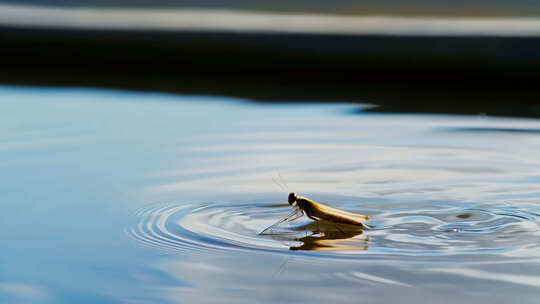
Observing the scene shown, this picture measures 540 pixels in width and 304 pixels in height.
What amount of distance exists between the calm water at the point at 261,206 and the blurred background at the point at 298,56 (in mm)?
435

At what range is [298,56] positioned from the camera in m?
2.58

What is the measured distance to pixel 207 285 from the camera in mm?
791

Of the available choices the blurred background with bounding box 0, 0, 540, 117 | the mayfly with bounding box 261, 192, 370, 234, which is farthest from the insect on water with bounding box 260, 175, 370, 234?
the blurred background with bounding box 0, 0, 540, 117

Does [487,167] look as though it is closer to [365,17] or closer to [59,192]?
[59,192]

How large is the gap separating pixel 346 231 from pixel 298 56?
168 cm

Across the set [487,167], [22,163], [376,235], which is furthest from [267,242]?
[22,163]

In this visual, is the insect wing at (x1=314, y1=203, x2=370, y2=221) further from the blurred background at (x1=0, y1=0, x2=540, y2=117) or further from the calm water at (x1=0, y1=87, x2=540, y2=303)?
the blurred background at (x1=0, y1=0, x2=540, y2=117)

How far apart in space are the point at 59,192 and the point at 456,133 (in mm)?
796

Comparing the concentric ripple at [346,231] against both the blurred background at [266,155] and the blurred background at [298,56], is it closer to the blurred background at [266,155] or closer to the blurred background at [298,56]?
the blurred background at [266,155]

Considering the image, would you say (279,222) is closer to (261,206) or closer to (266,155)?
(261,206)

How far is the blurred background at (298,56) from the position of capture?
227cm

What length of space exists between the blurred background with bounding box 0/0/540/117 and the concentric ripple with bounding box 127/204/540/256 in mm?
921

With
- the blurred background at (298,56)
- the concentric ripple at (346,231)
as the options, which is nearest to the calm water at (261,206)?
the concentric ripple at (346,231)

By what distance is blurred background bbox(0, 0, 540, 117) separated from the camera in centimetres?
227
